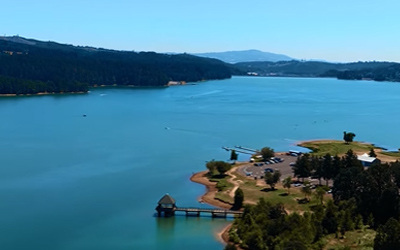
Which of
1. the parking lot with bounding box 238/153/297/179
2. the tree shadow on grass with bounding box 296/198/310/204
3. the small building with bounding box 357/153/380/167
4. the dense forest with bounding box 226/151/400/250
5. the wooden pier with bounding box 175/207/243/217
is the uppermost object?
the dense forest with bounding box 226/151/400/250

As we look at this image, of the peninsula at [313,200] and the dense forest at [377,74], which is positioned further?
the dense forest at [377,74]

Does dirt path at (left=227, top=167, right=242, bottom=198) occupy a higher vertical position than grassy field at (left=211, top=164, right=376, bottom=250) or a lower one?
lower

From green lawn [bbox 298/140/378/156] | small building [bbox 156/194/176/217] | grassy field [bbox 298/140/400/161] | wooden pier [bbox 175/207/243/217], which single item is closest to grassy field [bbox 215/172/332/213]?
wooden pier [bbox 175/207/243/217]

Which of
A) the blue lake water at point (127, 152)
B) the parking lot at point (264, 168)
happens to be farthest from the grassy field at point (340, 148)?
the parking lot at point (264, 168)

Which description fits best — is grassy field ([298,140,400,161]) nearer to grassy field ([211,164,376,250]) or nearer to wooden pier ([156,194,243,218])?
grassy field ([211,164,376,250])

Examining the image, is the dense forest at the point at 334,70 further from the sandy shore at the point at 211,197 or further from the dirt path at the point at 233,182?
the sandy shore at the point at 211,197

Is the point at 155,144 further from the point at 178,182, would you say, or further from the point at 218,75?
the point at 218,75
